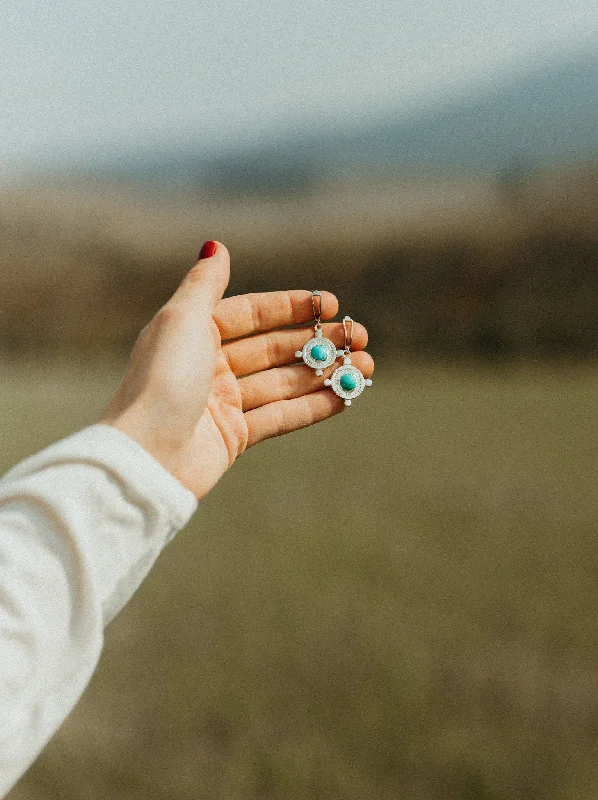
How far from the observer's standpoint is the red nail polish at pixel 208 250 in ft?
4.42

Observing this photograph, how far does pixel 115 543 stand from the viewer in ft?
2.80

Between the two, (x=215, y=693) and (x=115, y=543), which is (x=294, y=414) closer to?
(x=115, y=543)

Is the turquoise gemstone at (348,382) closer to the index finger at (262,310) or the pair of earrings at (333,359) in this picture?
the pair of earrings at (333,359)

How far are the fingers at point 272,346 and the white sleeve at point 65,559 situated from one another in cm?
55

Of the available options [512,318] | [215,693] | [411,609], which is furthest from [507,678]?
[512,318]

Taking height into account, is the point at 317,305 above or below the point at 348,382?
above

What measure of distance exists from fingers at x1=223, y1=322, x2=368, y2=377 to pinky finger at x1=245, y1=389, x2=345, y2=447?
3.0 inches

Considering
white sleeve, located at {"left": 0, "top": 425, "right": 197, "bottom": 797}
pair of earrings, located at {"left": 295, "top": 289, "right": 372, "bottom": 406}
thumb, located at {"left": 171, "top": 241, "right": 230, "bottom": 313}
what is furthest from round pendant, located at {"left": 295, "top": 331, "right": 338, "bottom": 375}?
white sleeve, located at {"left": 0, "top": 425, "right": 197, "bottom": 797}

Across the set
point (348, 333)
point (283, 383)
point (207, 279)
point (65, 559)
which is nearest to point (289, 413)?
point (283, 383)

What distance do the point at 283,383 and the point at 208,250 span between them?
26cm

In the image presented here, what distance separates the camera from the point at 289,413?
1413 mm

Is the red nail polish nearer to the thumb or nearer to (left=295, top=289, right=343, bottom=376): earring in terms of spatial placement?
the thumb

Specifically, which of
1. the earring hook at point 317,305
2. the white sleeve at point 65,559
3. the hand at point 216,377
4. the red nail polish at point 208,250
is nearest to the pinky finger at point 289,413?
the hand at point 216,377

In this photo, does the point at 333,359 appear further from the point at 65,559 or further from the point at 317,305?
the point at 65,559
